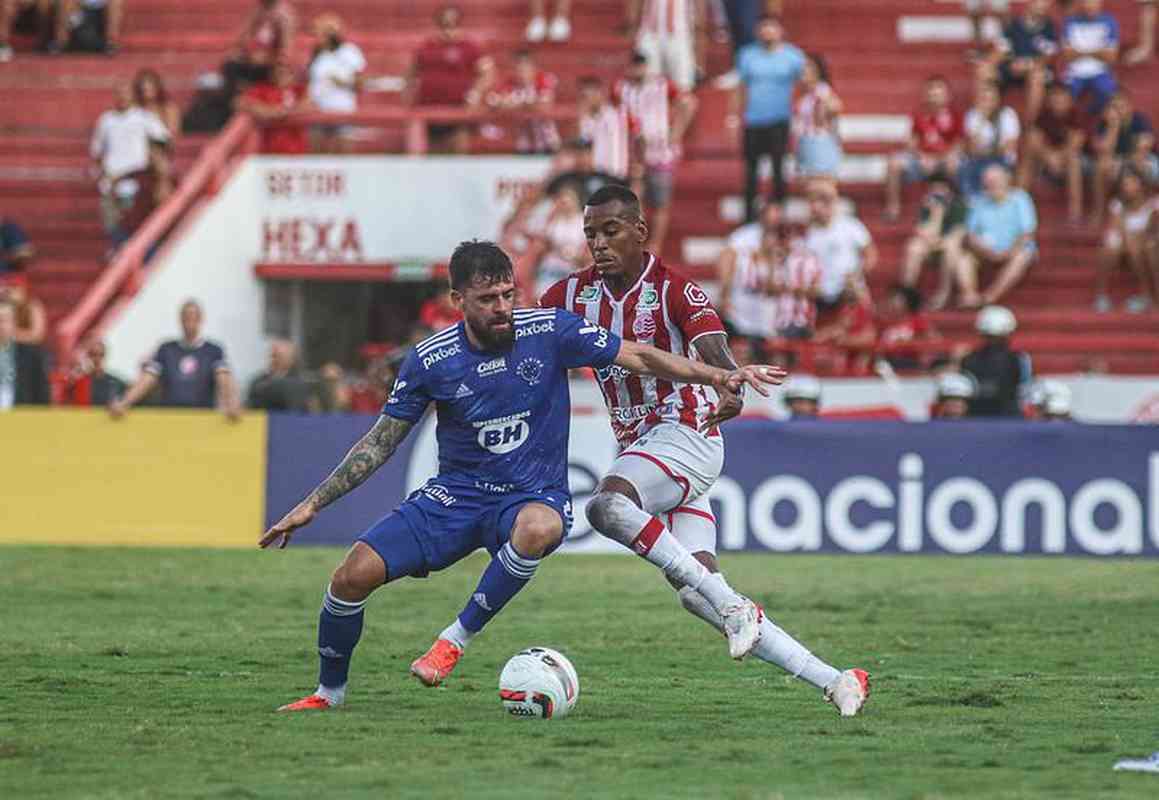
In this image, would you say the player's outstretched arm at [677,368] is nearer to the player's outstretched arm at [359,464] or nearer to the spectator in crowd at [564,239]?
the player's outstretched arm at [359,464]

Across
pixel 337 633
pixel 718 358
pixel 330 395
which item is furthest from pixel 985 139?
pixel 337 633

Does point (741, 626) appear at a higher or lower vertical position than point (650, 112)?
lower

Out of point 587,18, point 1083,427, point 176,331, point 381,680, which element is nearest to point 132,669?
point 381,680

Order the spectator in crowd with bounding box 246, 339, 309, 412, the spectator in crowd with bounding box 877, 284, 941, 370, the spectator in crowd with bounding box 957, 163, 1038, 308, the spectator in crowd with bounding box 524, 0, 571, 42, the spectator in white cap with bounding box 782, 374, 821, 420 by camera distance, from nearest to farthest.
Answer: the spectator in white cap with bounding box 782, 374, 821, 420 → the spectator in crowd with bounding box 246, 339, 309, 412 → the spectator in crowd with bounding box 877, 284, 941, 370 → the spectator in crowd with bounding box 957, 163, 1038, 308 → the spectator in crowd with bounding box 524, 0, 571, 42

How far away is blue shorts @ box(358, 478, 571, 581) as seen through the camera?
9.77 metres

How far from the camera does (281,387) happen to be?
839 inches

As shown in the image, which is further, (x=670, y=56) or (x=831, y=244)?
(x=670, y=56)

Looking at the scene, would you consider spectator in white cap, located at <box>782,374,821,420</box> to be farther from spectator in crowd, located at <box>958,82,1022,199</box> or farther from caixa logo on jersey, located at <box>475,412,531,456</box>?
caixa logo on jersey, located at <box>475,412,531,456</box>

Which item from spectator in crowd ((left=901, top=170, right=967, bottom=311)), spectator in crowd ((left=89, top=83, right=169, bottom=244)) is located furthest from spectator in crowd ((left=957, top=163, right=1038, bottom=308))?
spectator in crowd ((left=89, top=83, right=169, bottom=244))

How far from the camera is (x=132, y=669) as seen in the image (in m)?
11.6

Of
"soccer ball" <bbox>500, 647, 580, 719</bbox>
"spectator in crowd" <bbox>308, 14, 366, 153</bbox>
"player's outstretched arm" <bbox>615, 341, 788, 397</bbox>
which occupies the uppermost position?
"spectator in crowd" <bbox>308, 14, 366, 153</bbox>

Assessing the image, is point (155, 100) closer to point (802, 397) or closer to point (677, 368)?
point (802, 397)

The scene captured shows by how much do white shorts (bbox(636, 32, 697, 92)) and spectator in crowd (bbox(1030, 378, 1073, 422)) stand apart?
6.16 meters

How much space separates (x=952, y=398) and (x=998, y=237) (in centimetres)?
429
